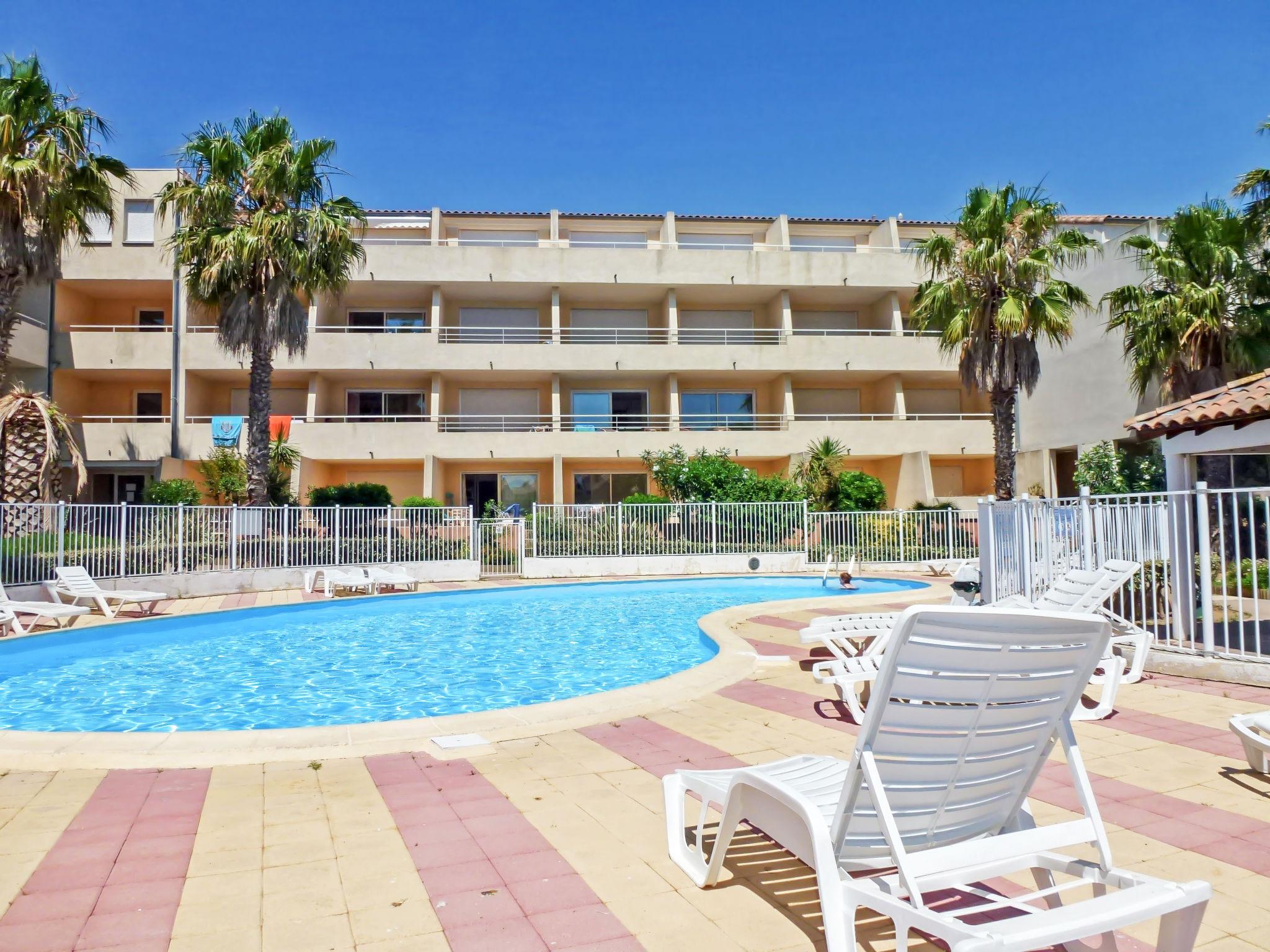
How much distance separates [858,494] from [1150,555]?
55.5ft

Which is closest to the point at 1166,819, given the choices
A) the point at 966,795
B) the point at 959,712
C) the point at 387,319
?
the point at 966,795

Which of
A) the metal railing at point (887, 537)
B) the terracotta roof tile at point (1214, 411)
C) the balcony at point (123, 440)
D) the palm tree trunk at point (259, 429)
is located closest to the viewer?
the terracotta roof tile at point (1214, 411)

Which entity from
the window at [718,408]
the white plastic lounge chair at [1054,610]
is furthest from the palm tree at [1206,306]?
the window at [718,408]

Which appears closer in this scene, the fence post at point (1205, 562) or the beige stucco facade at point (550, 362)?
the fence post at point (1205, 562)

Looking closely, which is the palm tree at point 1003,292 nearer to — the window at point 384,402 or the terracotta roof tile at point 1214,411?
the terracotta roof tile at point 1214,411

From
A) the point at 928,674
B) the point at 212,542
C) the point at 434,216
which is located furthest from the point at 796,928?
the point at 434,216

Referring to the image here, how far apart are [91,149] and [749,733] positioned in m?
19.0

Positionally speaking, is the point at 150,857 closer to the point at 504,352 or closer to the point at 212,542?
the point at 212,542

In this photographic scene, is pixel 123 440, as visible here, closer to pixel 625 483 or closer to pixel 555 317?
pixel 555 317

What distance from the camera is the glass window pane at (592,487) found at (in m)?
31.8

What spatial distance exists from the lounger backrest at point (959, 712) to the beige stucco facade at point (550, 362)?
26.8 m

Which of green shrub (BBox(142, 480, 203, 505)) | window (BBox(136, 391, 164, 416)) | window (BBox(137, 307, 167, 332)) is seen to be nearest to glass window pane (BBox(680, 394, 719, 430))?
green shrub (BBox(142, 480, 203, 505))

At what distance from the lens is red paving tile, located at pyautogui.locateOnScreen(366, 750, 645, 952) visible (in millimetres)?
2920

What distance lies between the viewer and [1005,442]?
2070 centimetres
